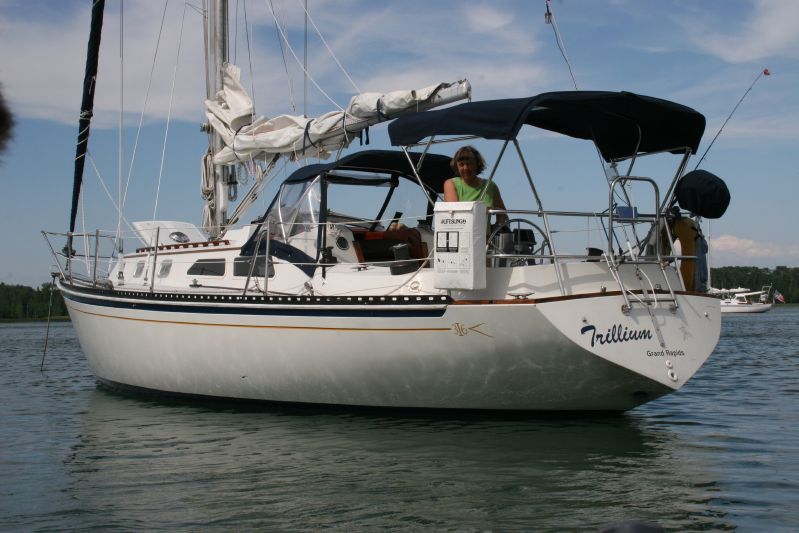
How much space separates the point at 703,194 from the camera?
26.3 ft

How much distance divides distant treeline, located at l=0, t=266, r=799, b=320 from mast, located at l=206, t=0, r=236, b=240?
141 feet

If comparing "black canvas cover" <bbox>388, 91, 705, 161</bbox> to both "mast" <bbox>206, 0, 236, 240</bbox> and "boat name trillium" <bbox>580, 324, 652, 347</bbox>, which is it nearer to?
"boat name trillium" <bbox>580, 324, 652, 347</bbox>

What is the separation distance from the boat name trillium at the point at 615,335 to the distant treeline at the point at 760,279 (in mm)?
73644

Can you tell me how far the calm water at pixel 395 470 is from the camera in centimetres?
514

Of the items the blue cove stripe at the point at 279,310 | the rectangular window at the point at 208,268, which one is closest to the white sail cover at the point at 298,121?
the rectangular window at the point at 208,268

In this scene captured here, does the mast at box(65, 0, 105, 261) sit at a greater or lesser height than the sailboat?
greater

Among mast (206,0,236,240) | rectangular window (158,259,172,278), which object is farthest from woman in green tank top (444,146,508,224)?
mast (206,0,236,240)

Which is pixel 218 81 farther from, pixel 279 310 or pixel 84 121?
pixel 279 310

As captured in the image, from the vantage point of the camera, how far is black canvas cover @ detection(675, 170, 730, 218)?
26.2 feet

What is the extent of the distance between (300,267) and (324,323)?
3.76 ft

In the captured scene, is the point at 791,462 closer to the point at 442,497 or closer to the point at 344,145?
the point at 442,497

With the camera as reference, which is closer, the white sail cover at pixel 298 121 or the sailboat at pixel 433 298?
the sailboat at pixel 433 298

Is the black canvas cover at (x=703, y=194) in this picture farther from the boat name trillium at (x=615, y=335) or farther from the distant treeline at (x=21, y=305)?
the distant treeline at (x=21, y=305)

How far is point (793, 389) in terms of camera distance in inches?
452
